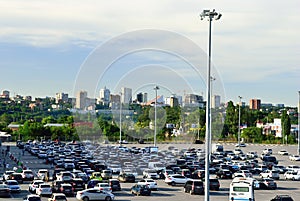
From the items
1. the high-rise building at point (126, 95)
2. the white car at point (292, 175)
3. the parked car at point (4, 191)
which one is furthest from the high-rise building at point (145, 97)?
the parked car at point (4, 191)

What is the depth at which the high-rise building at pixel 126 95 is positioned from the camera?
49.3 meters

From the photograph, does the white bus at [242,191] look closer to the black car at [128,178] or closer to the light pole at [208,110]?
the light pole at [208,110]

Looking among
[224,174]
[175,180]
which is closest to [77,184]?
[175,180]

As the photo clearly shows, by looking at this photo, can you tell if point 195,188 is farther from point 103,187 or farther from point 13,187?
point 13,187

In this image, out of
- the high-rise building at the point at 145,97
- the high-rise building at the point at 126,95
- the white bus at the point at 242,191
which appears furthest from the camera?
the high-rise building at the point at 145,97

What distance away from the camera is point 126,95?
51625mm

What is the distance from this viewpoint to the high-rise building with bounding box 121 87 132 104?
49.3 metres

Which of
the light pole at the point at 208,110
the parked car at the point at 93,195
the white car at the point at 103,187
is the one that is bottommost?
the parked car at the point at 93,195

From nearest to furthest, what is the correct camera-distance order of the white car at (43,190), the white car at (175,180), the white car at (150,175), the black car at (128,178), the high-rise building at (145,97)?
the white car at (43,190) < the white car at (175,180) < the black car at (128,178) < the white car at (150,175) < the high-rise building at (145,97)

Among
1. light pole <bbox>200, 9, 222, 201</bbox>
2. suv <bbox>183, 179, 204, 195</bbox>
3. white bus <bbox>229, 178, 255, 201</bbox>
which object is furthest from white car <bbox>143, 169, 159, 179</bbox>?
light pole <bbox>200, 9, 222, 201</bbox>

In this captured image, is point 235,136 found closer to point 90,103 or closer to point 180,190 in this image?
point 90,103

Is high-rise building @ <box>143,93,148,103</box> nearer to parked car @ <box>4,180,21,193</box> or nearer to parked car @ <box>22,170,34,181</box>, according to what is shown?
parked car @ <box>22,170,34,181</box>

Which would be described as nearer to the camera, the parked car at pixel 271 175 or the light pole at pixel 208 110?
the light pole at pixel 208 110

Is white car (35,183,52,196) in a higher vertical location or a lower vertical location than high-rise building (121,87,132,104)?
lower
